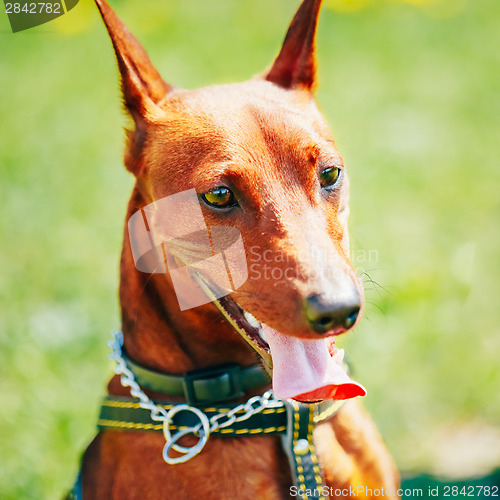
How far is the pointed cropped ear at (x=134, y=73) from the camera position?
2.30 meters

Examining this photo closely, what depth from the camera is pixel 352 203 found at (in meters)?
5.26

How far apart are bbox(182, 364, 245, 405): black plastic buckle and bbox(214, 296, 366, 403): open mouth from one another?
0.19 m

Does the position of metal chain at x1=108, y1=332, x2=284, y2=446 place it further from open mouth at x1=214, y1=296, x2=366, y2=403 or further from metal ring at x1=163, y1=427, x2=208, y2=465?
open mouth at x1=214, y1=296, x2=366, y2=403

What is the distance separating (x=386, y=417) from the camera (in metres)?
3.70

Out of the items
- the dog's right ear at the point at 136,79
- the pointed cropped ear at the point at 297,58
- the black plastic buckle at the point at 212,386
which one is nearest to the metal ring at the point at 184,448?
the black plastic buckle at the point at 212,386

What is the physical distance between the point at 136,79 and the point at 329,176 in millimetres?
864

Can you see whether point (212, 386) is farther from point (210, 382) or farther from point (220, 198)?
point (220, 198)

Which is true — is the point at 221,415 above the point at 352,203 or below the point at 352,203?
below

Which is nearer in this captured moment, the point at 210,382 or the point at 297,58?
the point at 210,382

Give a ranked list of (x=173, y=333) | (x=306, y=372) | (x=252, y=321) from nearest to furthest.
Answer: (x=306, y=372), (x=252, y=321), (x=173, y=333)

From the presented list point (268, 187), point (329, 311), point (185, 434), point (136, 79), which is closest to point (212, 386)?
point (185, 434)

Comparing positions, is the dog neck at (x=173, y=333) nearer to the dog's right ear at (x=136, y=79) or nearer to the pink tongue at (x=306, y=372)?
the pink tongue at (x=306, y=372)

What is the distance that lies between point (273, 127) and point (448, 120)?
5.06 meters

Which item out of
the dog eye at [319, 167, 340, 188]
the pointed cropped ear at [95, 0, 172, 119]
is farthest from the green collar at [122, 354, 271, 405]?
the pointed cropped ear at [95, 0, 172, 119]
